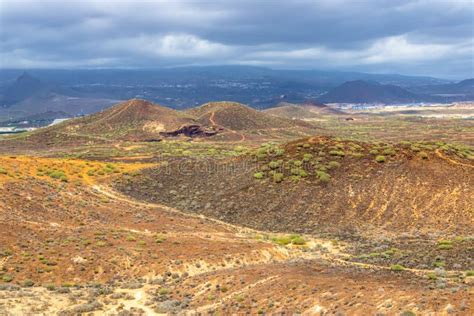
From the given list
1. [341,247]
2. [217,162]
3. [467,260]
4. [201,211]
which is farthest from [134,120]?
[467,260]

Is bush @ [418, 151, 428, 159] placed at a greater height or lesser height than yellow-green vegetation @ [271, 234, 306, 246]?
greater

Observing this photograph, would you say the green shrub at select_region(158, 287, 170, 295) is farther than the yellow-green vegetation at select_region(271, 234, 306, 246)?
No

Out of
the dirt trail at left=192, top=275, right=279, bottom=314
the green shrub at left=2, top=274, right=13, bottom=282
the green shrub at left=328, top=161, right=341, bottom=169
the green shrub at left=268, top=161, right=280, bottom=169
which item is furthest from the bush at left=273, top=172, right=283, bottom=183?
the green shrub at left=2, top=274, right=13, bottom=282

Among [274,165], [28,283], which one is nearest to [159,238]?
[28,283]

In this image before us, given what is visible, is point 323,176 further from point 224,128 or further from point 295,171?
point 224,128

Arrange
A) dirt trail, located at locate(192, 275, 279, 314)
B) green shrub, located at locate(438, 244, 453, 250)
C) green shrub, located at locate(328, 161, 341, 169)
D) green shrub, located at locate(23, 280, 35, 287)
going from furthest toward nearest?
1. green shrub, located at locate(328, 161, 341, 169)
2. green shrub, located at locate(438, 244, 453, 250)
3. green shrub, located at locate(23, 280, 35, 287)
4. dirt trail, located at locate(192, 275, 279, 314)

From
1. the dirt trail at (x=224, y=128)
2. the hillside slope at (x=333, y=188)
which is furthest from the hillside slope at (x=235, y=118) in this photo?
the hillside slope at (x=333, y=188)

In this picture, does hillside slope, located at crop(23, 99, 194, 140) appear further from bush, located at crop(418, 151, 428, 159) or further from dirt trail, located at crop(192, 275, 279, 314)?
dirt trail, located at crop(192, 275, 279, 314)

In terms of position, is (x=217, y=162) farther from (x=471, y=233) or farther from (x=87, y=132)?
(x=87, y=132)

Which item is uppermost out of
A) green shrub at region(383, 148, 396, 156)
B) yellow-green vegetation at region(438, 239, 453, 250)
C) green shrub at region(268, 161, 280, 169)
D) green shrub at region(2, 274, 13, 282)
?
green shrub at region(383, 148, 396, 156)

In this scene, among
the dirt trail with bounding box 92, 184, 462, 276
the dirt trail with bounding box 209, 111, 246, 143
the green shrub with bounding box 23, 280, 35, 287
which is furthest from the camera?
the dirt trail with bounding box 209, 111, 246, 143

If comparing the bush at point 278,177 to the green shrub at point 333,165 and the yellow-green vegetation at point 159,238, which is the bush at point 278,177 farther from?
the yellow-green vegetation at point 159,238
